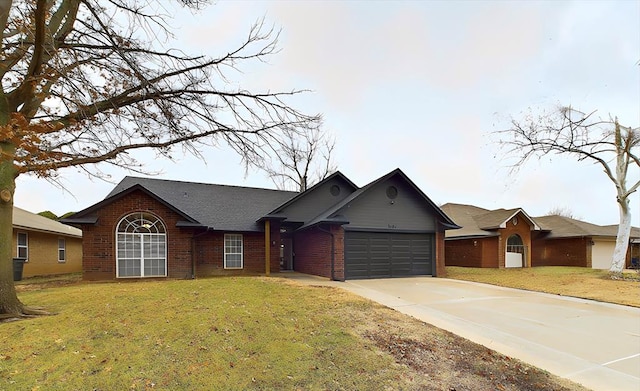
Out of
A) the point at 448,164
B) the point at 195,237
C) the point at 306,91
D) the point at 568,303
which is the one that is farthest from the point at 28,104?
the point at 448,164

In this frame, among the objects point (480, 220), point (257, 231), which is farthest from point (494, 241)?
point (257, 231)

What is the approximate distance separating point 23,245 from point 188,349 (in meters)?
17.7

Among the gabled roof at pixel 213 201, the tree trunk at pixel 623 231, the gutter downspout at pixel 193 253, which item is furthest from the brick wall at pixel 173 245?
the tree trunk at pixel 623 231

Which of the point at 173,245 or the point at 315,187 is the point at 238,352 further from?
the point at 315,187

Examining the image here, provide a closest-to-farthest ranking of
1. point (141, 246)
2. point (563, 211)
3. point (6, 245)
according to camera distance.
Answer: point (6, 245), point (141, 246), point (563, 211)

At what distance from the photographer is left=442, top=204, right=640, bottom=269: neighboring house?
23172 mm

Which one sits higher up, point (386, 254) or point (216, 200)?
point (216, 200)

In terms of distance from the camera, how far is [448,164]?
23797 mm

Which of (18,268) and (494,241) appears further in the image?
(494,241)

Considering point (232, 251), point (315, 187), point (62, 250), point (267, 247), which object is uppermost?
point (315, 187)

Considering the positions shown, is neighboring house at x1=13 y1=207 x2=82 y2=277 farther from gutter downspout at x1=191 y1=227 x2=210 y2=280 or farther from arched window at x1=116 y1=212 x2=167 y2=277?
gutter downspout at x1=191 y1=227 x2=210 y2=280

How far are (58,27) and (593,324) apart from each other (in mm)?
14651

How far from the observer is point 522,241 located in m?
24.4

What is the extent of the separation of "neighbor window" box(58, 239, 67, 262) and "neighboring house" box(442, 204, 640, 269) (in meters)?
25.6
